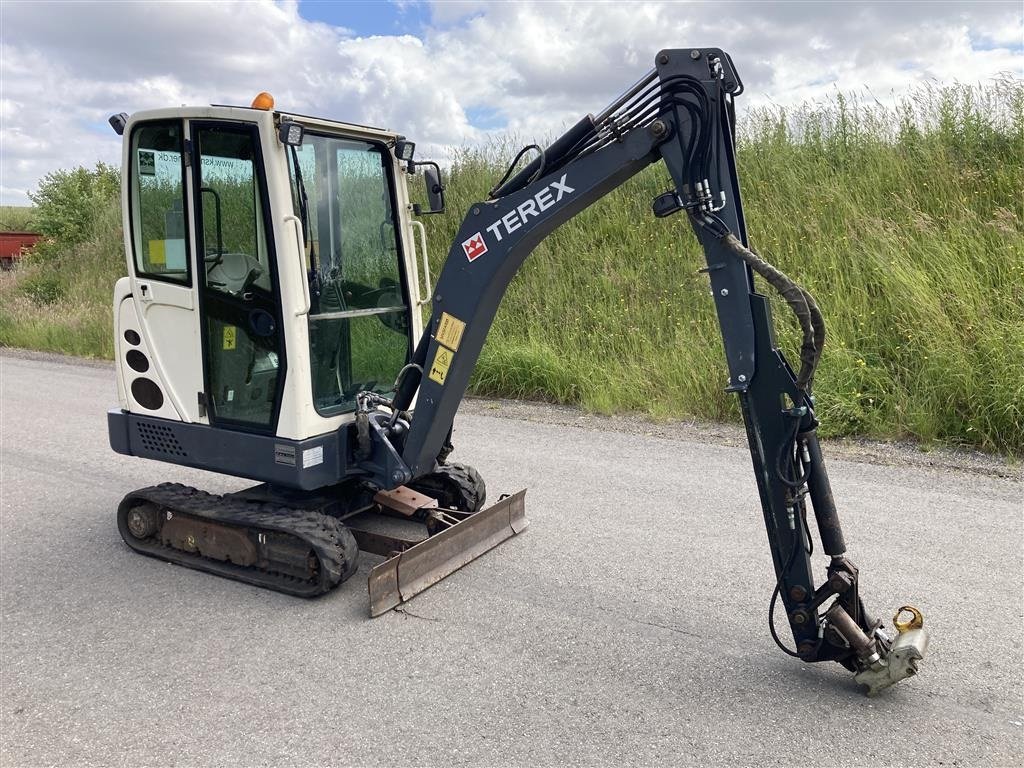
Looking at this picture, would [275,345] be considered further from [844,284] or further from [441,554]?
[844,284]

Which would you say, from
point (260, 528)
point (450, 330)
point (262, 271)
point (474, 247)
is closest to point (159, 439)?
point (260, 528)

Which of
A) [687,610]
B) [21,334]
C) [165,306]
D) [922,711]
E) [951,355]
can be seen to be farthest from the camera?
[21,334]

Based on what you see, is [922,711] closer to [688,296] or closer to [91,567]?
[91,567]

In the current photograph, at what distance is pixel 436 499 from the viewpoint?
5.45m

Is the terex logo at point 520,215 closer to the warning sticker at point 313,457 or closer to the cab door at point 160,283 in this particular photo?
the warning sticker at point 313,457

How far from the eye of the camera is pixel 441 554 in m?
4.65

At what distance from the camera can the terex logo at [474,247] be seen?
4.18m

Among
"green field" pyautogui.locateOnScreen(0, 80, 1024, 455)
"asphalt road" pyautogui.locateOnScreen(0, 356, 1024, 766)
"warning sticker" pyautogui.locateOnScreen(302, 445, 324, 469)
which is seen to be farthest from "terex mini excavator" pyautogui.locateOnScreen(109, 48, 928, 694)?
Result: "green field" pyautogui.locateOnScreen(0, 80, 1024, 455)

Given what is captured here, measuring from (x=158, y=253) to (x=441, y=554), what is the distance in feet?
7.79

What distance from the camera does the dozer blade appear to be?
4.25 metres

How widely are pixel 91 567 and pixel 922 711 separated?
173 inches

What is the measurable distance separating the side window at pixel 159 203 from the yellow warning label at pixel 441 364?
153 centimetres

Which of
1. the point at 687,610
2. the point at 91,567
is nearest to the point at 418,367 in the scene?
the point at 687,610

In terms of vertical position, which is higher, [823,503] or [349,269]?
[349,269]
